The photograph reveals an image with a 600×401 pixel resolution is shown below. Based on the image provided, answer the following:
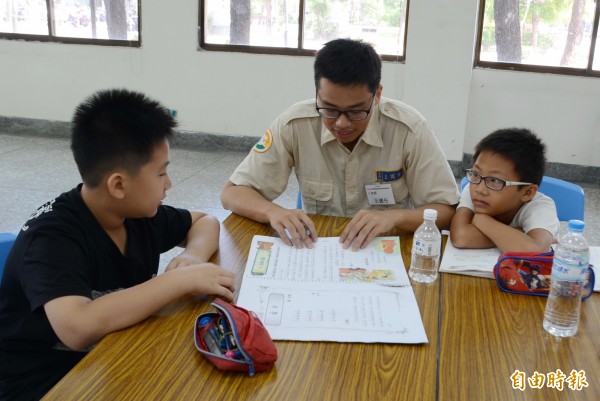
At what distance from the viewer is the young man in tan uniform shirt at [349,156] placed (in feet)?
5.13

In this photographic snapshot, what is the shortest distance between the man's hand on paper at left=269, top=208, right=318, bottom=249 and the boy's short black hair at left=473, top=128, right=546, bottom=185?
1.74ft

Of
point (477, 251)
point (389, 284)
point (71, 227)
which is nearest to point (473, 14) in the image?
point (477, 251)

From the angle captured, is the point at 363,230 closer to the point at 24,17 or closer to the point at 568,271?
the point at 568,271

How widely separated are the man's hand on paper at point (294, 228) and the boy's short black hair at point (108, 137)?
40 centimetres

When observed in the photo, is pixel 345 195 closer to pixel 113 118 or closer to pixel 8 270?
pixel 113 118

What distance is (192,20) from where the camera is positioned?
487 centimetres

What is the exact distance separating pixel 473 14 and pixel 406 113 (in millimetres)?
2830

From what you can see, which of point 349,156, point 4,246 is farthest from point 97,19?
point 4,246

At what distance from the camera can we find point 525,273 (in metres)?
1.19

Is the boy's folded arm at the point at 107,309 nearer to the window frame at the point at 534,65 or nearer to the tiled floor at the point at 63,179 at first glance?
the tiled floor at the point at 63,179

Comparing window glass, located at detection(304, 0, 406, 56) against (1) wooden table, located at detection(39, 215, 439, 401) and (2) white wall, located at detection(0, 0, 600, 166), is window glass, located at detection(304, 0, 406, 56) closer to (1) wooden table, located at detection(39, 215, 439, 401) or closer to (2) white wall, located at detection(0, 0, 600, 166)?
(2) white wall, located at detection(0, 0, 600, 166)

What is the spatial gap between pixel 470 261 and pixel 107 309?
0.81 meters

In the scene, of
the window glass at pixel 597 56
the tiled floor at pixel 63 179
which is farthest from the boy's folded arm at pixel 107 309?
the window glass at pixel 597 56

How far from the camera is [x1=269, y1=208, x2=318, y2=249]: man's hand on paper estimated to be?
1.40m
